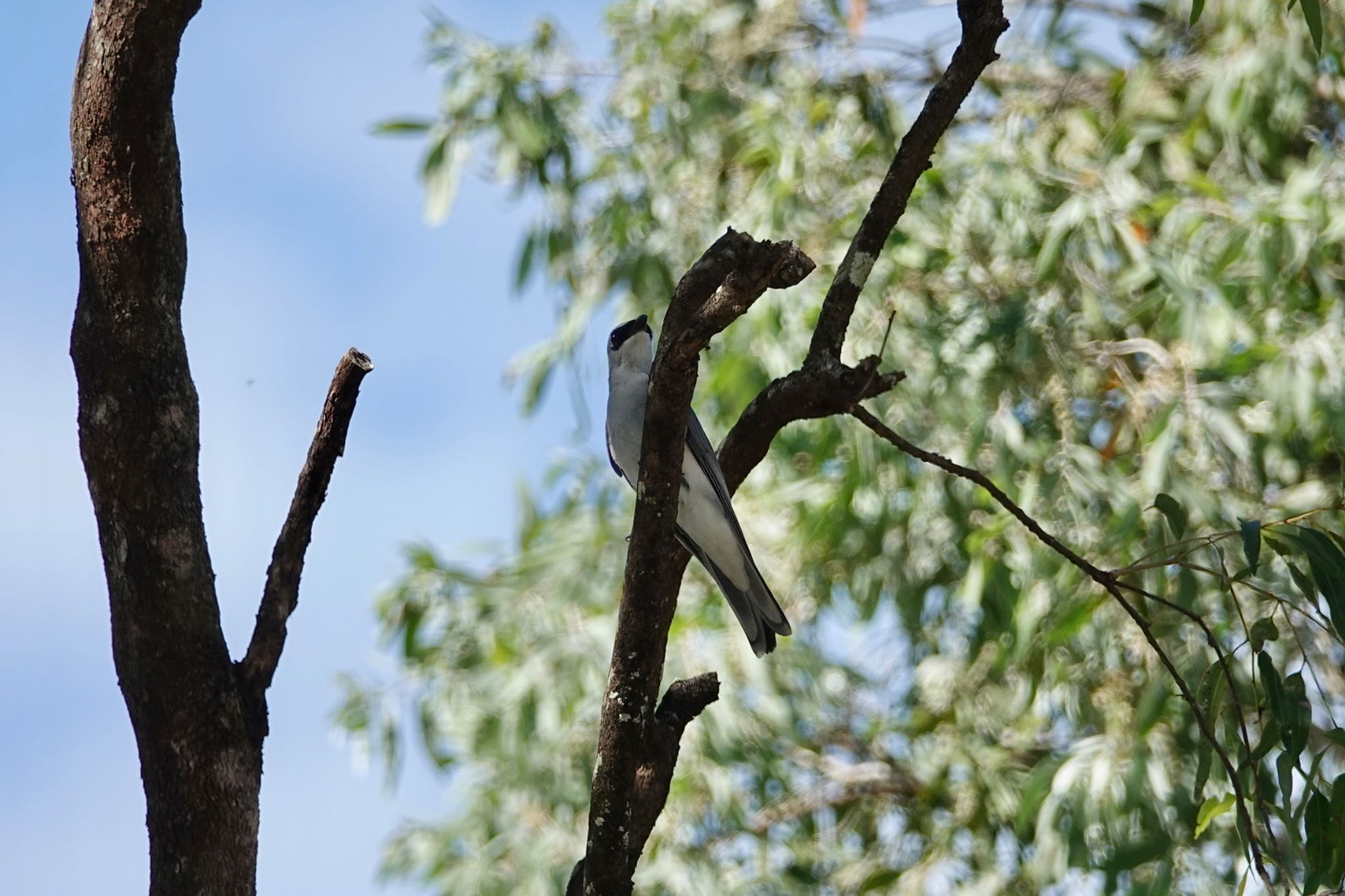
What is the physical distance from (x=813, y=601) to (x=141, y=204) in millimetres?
3650

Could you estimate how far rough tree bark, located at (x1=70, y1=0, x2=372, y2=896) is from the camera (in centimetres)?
233

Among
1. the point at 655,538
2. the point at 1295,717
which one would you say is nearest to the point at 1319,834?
the point at 1295,717

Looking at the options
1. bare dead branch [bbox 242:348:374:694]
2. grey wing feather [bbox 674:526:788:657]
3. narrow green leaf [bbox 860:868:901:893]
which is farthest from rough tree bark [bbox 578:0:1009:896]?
narrow green leaf [bbox 860:868:901:893]

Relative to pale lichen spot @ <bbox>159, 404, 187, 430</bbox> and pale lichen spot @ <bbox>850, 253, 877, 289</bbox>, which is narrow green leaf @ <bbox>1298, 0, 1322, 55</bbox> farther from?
pale lichen spot @ <bbox>159, 404, 187, 430</bbox>

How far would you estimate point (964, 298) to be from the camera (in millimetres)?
5293

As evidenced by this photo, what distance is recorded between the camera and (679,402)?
2.24 metres

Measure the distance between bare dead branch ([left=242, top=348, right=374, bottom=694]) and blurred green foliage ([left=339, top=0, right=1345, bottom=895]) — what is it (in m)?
2.25

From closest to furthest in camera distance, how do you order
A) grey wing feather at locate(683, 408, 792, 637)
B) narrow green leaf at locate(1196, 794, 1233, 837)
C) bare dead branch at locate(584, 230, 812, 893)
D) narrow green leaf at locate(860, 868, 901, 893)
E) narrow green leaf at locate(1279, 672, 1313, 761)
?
bare dead branch at locate(584, 230, 812, 893) < narrow green leaf at locate(1279, 672, 1313, 761) < narrow green leaf at locate(1196, 794, 1233, 837) < grey wing feather at locate(683, 408, 792, 637) < narrow green leaf at locate(860, 868, 901, 893)

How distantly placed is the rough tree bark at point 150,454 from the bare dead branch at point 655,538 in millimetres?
561

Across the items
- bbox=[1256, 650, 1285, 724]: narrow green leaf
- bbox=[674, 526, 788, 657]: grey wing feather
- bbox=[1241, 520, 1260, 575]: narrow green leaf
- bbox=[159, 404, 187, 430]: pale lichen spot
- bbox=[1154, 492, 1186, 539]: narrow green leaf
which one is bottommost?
bbox=[1256, 650, 1285, 724]: narrow green leaf

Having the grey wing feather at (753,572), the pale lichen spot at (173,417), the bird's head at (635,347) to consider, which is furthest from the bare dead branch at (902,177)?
the bird's head at (635,347)

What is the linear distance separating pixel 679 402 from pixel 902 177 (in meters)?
0.76

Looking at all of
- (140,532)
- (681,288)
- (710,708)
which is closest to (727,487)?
(681,288)

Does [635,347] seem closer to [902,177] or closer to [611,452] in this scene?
[611,452]
